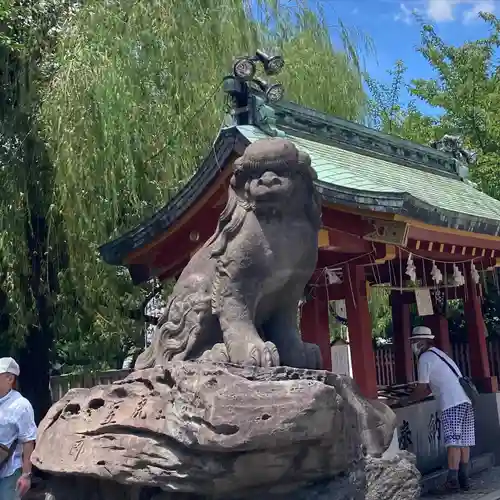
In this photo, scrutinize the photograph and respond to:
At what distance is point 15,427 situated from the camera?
14.7 feet

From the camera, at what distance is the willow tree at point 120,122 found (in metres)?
7.54

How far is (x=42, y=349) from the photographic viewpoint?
28.0ft

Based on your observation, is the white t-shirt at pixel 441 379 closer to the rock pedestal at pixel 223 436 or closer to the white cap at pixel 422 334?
the white cap at pixel 422 334

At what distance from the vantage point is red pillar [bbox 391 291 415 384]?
31.9 ft

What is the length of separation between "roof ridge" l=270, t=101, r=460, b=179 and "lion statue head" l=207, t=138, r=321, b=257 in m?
2.90

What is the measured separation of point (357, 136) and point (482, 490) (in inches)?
149

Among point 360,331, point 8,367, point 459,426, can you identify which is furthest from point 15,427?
point 459,426

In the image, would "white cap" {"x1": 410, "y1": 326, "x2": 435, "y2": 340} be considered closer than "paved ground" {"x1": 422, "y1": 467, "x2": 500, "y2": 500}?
No

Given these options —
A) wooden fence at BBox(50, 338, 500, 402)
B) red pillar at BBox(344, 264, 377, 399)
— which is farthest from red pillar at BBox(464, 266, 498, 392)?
wooden fence at BBox(50, 338, 500, 402)

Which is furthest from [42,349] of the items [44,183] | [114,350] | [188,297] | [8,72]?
[188,297]

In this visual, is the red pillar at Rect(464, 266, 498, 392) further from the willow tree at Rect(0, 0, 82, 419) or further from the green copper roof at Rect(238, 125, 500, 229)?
the willow tree at Rect(0, 0, 82, 419)

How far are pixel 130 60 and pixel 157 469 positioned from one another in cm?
557

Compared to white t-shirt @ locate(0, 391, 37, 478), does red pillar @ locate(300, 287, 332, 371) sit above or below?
above

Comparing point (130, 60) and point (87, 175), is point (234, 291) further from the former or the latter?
point (130, 60)
